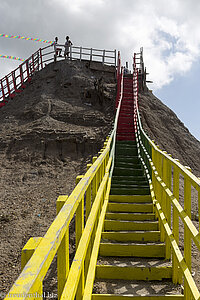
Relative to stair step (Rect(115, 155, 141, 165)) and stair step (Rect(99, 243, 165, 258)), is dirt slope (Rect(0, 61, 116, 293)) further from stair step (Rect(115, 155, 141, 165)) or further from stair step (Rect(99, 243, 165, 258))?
stair step (Rect(99, 243, 165, 258))

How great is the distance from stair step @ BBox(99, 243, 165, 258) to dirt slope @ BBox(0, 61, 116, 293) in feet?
7.85

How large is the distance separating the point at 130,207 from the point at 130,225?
79 cm

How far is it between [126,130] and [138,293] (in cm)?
995

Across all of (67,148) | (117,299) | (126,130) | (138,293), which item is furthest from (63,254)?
(126,130)

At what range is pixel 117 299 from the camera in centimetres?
313

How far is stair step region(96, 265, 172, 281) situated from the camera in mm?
3711

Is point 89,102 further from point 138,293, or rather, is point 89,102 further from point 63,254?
point 63,254

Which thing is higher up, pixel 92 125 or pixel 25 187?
pixel 92 125

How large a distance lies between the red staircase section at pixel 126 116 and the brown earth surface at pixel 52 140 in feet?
2.39

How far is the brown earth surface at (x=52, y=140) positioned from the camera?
7.51m

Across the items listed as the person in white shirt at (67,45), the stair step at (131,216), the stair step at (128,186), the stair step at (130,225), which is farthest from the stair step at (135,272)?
the person in white shirt at (67,45)

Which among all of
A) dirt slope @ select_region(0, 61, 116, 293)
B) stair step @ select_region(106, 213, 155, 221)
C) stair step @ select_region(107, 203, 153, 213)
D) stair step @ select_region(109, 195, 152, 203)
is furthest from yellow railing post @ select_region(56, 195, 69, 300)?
stair step @ select_region(109, 195, 152, 203)

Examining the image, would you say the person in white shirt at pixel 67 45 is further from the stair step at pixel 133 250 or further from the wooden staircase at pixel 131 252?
the stair step at pixel 133 250

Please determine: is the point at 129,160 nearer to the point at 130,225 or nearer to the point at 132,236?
the point at 130,225
